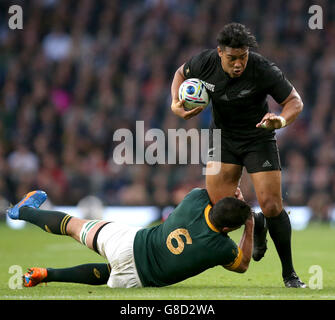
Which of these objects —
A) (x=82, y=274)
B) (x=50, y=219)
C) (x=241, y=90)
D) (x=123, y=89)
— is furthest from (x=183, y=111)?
(x=123, y=89)

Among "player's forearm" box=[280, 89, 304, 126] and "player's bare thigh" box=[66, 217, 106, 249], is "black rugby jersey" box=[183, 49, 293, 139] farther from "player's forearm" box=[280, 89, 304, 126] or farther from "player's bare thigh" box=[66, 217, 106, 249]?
"player's bare thigh" box=[66, 217, 106, 249]

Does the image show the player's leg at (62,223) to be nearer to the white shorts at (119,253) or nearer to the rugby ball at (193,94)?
the white shorts at (119,253)

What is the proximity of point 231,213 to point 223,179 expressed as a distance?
1.16 meters

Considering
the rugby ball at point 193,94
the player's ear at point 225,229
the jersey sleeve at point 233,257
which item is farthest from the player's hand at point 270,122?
the jersey sleeve at point 233,257

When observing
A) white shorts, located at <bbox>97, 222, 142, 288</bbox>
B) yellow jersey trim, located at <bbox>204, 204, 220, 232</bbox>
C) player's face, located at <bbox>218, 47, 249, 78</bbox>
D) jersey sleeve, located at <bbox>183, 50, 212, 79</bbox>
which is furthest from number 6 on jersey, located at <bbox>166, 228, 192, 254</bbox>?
jersey sleeve, located at <bbox>183, 50, 212, 79</bbox>

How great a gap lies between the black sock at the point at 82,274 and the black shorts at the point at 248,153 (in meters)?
1.43

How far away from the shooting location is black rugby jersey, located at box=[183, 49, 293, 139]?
20.6ft

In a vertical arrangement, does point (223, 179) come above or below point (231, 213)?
above

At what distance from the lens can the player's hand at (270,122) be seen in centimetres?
580

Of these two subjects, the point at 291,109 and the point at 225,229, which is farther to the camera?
the point at 291,109

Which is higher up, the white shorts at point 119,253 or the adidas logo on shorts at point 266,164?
the adidas logo on shorts at point 266,164

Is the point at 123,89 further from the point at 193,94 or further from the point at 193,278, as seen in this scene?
the point at 193,94

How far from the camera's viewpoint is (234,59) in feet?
20.2
